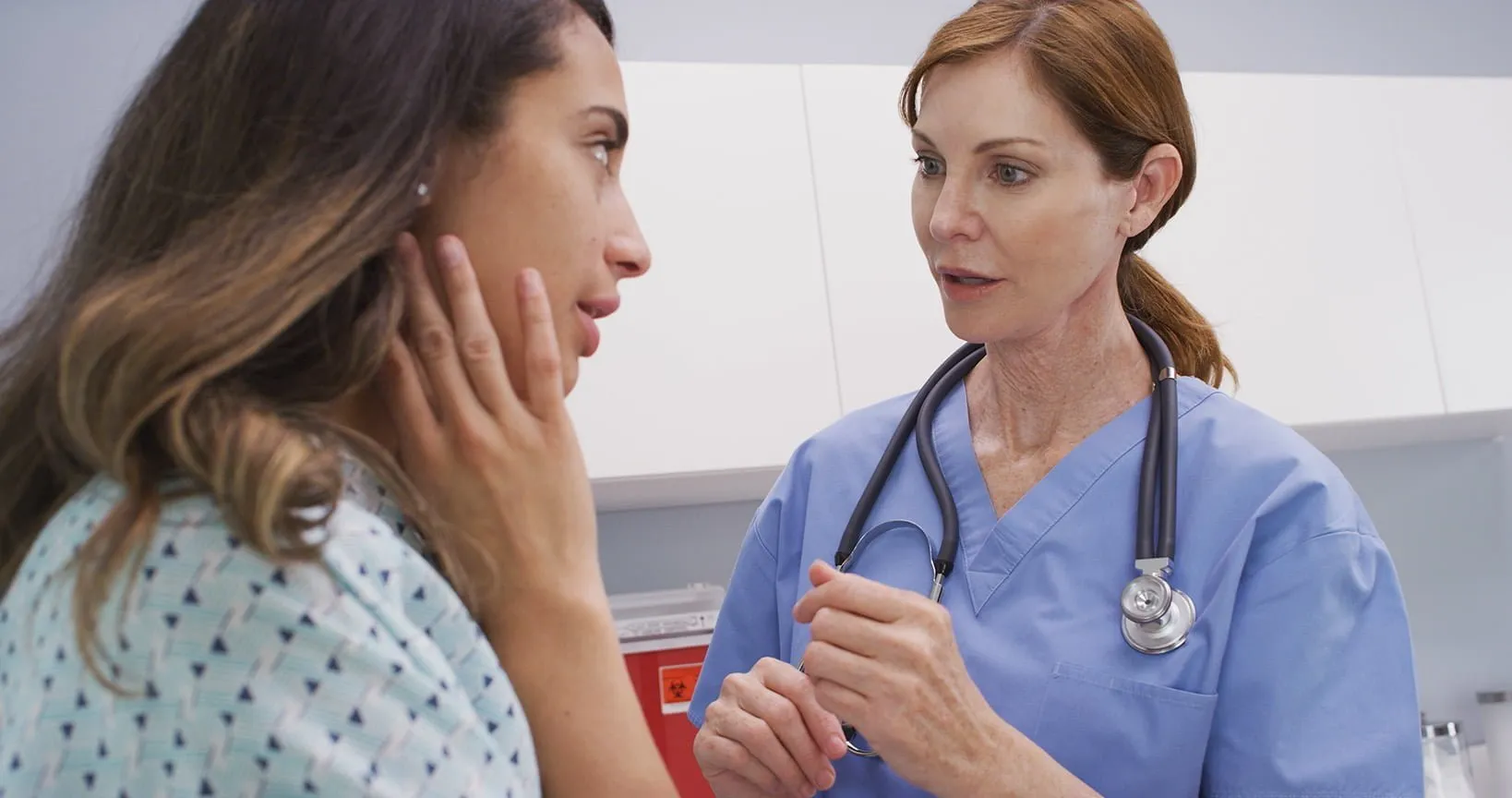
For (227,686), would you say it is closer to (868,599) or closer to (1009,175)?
(868,599)

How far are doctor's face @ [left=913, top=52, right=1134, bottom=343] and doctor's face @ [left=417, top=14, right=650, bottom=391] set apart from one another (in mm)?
460

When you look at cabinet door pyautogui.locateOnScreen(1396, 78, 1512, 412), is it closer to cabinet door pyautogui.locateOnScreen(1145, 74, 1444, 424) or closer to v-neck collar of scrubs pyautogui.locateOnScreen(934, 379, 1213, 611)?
cabinet door pyautogui.locateOnScreen(1145, 74, 1444, 424)

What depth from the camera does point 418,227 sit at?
83cm

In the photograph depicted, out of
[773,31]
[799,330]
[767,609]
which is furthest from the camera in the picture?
[773,31]

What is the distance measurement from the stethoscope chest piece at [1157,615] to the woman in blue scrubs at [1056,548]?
0.02 m

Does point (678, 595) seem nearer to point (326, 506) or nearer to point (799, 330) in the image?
point (799, 330)

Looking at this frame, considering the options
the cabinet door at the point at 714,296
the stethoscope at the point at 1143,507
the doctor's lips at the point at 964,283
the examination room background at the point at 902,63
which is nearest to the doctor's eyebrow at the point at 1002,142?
the doctor's lips at the point at 964,283

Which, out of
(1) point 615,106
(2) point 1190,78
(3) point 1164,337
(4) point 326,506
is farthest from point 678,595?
(4) point 326,506

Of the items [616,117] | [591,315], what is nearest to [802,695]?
[591,315]

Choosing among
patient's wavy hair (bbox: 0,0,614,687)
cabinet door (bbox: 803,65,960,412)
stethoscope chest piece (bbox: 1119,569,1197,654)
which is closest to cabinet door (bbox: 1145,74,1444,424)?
cabinet door (bbox: 803,65,960,412)

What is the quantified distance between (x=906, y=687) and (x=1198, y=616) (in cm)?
27

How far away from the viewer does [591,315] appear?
0.90 meters

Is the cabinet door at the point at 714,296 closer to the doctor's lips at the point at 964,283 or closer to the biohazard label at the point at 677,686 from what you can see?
the biohazard label at the point at 677,686

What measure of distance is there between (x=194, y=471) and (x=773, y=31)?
7.73ft
